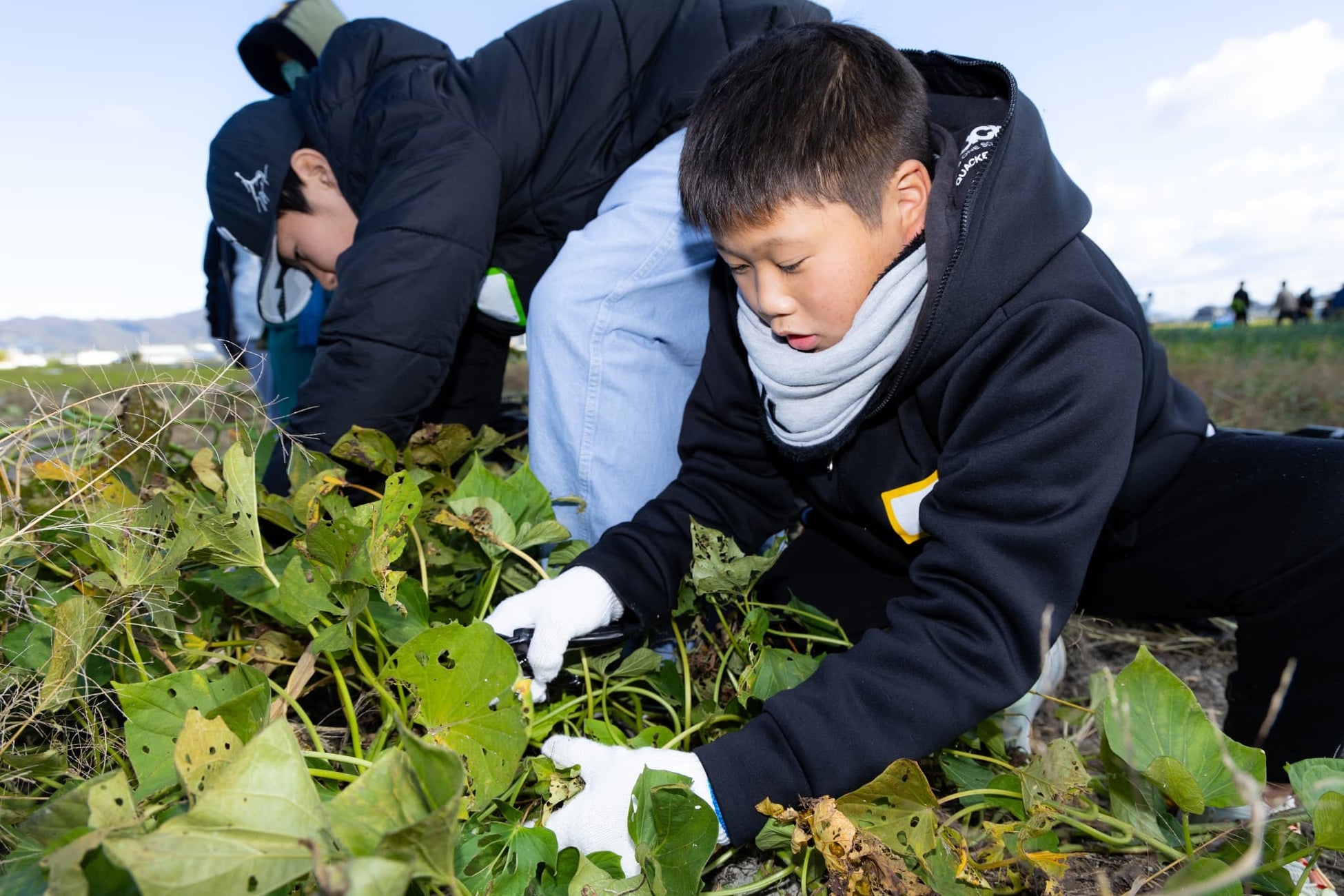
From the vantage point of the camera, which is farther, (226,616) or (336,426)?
(336,426)

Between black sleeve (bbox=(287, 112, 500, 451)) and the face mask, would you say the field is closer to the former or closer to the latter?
black sleeve (bbox=(287, 112, 500, 451))

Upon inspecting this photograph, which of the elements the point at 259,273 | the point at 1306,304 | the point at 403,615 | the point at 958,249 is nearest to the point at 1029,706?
the point at 958,249

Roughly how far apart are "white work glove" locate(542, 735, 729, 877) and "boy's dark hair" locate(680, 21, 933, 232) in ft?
2.14

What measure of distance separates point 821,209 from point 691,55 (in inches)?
29.7

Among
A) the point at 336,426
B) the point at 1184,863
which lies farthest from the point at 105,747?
the point at 1184,863

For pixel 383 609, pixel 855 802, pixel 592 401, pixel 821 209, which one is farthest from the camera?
pixel 592 401

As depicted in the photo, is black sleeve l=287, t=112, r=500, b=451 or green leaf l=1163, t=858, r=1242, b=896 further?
black sleeve l=287, t=112, r=500, b=451

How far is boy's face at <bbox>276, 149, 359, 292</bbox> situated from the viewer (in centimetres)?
178

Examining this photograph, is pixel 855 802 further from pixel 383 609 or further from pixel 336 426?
pixel 336 426

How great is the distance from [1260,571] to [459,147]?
4.87 ft

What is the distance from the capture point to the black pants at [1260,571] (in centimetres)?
124

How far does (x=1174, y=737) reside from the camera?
2.72 feet

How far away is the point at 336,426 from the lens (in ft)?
4.97

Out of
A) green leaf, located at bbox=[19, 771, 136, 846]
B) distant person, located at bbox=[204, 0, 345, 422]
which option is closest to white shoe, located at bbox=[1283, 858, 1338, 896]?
green leaf, located at bbox=[19, 771, 136, 846]
